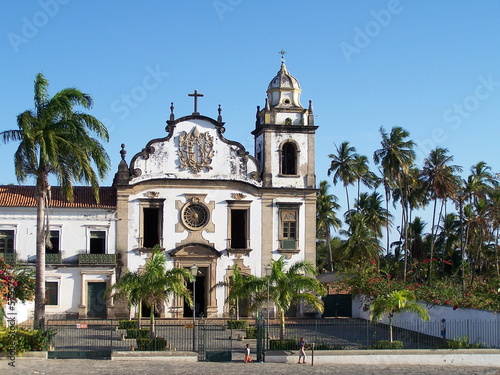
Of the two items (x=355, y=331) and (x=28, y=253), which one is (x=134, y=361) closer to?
(x=355, y=331)

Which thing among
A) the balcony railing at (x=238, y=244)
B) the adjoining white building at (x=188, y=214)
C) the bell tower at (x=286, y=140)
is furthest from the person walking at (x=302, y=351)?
the bell tower at (x=286, y=140)

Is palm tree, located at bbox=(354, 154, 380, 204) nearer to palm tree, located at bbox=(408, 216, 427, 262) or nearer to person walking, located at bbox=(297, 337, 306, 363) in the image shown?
palm tree, located at bbox=(408, 216, 427, 262)

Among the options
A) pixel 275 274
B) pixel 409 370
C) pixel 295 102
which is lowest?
pixel 409 370

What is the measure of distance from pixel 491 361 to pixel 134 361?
1157 centimetres

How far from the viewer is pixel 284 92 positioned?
39906 millimetres

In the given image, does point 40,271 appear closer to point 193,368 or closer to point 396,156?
point 193,368

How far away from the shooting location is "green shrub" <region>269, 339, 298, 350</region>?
2606 centimetres

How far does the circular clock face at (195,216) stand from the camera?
37.7 metres

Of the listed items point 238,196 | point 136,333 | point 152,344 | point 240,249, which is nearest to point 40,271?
point 136,333

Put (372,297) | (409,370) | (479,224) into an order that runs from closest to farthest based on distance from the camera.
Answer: (409,370)
(372,297)
(479,224)

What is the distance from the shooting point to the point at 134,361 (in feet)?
80.3

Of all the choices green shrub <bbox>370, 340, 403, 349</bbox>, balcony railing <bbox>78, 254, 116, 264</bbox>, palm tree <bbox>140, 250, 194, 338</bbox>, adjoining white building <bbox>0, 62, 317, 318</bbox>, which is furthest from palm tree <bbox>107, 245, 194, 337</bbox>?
adjoining white building <bbox>0, 62, 317, 318</bbox>

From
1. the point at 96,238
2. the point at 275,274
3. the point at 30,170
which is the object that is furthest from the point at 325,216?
the point at 30,170

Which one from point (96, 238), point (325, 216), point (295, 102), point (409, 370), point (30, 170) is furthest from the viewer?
point (325, 216)
